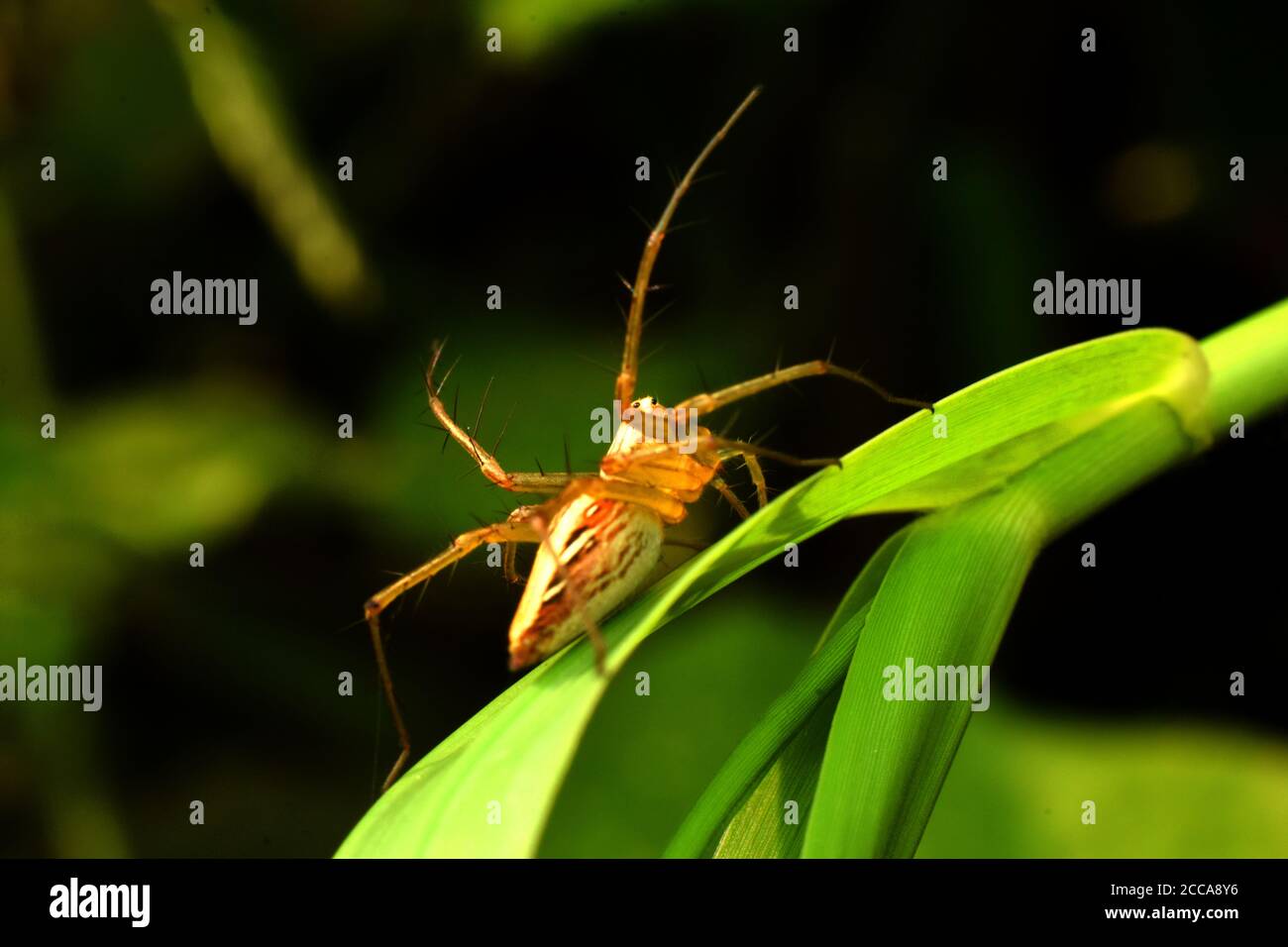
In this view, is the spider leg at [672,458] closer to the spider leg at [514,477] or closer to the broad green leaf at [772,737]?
the spider leg at [514,477]

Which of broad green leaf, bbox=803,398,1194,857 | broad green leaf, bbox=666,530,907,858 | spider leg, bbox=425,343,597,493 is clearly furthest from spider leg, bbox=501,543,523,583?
broad green leaf, bbox=803,398,1194,857

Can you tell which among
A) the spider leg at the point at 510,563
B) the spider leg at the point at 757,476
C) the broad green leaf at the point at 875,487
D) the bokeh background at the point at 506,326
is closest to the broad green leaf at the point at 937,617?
the broad green leaf at the point at 875,487

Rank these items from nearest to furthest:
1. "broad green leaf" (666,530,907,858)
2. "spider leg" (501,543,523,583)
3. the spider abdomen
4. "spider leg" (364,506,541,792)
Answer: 1. "broad green leaf" (666,530,907,858)
2. the spider abdomen
3. "spider leg" (364,506,541,792)
4. "spider leg" (501,543,523,583)

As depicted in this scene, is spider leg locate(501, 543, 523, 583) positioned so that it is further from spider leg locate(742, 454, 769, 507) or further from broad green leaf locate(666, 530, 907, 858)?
broad green leaf locate(666, 530, 907, 858)

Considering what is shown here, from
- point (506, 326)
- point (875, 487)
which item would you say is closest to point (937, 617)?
point (875, 487)

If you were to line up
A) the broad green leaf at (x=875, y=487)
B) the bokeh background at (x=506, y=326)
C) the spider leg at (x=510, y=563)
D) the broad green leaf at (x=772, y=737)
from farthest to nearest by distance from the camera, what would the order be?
1. the bokeh background at (x=506, y=326)
2. the spider leg at (x=510, y=563)
3. the broad green leaf at (x=772, y=737)
4. the broad green leaf at (x=875, y=487)

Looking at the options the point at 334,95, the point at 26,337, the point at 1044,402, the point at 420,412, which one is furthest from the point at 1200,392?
the point at 26,337

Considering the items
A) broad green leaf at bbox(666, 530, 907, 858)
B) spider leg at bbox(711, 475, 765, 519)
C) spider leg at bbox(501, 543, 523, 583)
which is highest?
spider leg at bbox(711, 475, 765, 519)
